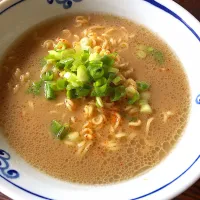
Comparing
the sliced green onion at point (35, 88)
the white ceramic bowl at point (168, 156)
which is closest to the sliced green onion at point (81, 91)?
the sliced green onion at point (35, 88)

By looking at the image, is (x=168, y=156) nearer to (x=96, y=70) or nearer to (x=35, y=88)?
(x=96, y=70)

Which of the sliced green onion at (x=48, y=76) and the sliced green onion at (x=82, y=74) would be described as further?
the sliced green onion at (x=48, y=76)

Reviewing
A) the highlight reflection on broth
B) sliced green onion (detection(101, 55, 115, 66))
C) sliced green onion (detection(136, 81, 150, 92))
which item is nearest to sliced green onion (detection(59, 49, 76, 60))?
the highlight reflection on broth

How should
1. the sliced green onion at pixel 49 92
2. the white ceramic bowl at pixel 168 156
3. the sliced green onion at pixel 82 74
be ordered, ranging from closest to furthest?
the white ceramic bowl at pixel 168 156
the sliced green onion at pixel 82 74
the sliced green onion at pixel 49 92

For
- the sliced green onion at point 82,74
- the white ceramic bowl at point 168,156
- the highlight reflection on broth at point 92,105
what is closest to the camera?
the white ceramic bowl at point 168,156

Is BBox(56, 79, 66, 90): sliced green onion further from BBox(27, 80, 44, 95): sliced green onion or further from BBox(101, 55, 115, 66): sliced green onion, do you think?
BBox(101, 55, 115, 66): sliced green onion

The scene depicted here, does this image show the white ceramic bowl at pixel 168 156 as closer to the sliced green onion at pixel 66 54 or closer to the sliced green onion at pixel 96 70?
the sliced green onion at pixel 66 54
